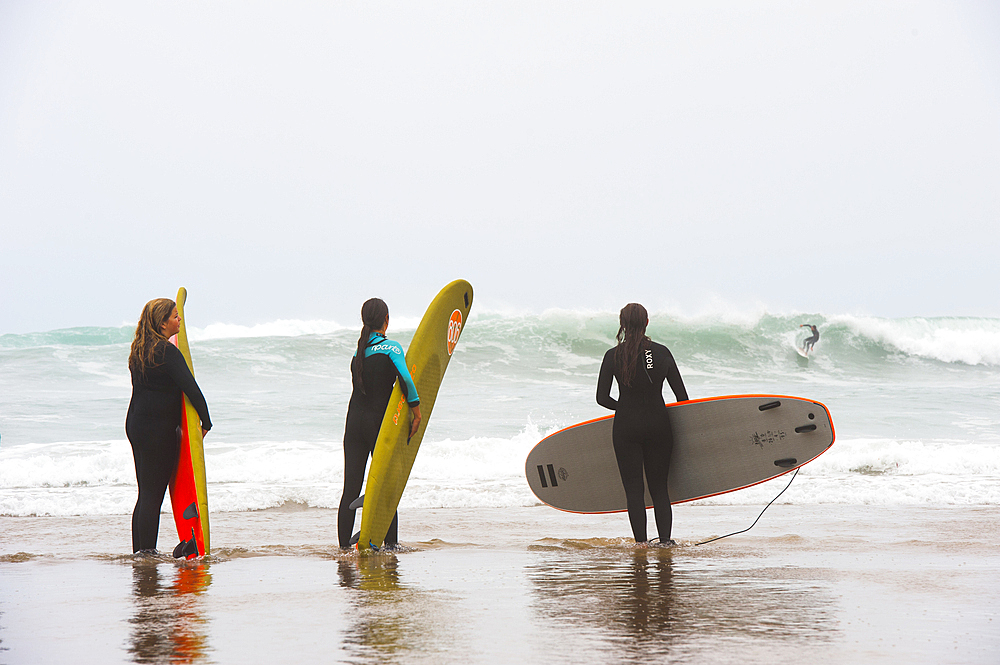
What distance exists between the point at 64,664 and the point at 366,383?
2124 millimetres

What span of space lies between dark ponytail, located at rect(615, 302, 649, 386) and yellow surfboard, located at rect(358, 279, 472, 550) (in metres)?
1.04

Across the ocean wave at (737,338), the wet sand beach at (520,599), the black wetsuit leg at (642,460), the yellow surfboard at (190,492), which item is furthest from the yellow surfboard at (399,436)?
the ocean wave at (737,338)

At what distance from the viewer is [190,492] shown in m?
3.81

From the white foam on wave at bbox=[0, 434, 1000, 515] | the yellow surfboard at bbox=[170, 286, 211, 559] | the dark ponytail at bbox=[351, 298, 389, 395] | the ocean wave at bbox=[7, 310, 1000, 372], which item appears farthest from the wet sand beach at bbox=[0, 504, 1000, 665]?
the ocean wave at bbox=[7, 310, 1000, 372]

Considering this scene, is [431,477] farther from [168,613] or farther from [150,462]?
[168,613]

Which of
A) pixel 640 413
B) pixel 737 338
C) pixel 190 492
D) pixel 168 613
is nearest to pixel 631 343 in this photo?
pixel 640 413

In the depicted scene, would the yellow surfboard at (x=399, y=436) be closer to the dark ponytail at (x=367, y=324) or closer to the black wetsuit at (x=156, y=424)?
the dark ponytail at (x=367, y=324)

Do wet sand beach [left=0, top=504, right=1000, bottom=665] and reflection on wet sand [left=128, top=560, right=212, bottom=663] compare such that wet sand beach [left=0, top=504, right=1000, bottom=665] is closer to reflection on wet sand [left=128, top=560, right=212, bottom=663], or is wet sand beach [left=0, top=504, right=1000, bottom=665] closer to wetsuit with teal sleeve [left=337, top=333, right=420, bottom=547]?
reflection on wet sand [left=128, top=560, right=212, bottom=663]

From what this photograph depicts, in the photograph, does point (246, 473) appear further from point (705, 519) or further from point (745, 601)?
point (745, 601)

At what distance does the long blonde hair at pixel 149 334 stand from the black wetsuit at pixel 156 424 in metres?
0.03

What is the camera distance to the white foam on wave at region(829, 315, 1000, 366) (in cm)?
2089

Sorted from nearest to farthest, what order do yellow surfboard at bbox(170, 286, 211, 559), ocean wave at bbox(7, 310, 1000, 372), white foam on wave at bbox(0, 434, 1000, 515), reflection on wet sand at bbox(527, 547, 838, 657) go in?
reflection on wet sand at bbox(527, 547, 838, 657) → yellow surfboard at bbox(170, 286, 211, 559) → white foam on wave at bbox(0, 434, 1000, 515) → ocean wave at bbox(7, 310, 1000, 372)

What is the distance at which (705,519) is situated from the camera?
5.54 m

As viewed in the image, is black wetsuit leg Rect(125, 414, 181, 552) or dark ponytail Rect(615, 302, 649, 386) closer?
black wetsuit leg Rect(125, 414, 181, 552)
